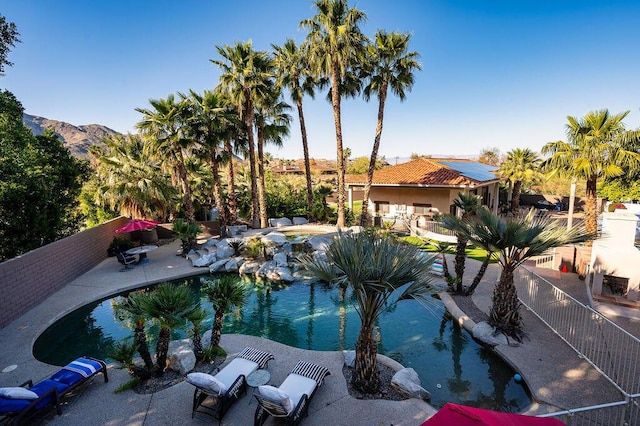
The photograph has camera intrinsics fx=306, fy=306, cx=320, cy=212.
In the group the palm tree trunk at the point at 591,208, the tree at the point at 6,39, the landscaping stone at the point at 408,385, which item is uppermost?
the tree at the point at 6,39

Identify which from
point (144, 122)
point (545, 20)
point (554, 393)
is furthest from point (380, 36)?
point (554, 393)

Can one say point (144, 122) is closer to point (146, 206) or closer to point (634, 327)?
point (146, 206)

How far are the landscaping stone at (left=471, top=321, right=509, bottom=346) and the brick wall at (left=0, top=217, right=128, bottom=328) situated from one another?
48.8 feet

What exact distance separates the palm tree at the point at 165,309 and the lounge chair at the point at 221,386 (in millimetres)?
1291

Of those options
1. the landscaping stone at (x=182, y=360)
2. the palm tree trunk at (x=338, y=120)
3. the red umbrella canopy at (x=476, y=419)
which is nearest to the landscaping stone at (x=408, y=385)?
the red umbrella canopy at (x=476, y=419)

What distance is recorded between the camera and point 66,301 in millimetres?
11906

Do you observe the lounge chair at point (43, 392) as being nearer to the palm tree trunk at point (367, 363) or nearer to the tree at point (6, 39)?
the palm tree trunk at point (367, 363)

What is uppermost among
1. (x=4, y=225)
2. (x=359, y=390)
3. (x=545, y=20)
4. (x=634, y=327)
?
(x=545, y=20)

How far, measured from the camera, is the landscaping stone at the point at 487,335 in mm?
8385

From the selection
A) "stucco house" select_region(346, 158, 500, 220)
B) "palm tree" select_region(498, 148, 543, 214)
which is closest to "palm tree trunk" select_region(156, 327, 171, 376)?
"stucco house" select_region(346, 158, 500, 220)

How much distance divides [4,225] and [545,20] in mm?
29245

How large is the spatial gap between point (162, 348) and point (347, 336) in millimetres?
5113

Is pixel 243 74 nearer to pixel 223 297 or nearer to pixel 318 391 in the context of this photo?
pixel 223 297

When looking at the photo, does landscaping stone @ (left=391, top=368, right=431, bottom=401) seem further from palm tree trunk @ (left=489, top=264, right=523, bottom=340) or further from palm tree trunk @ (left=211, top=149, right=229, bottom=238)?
palm tree trunk @ (left=211, top=149, right=229, bottom=238)
